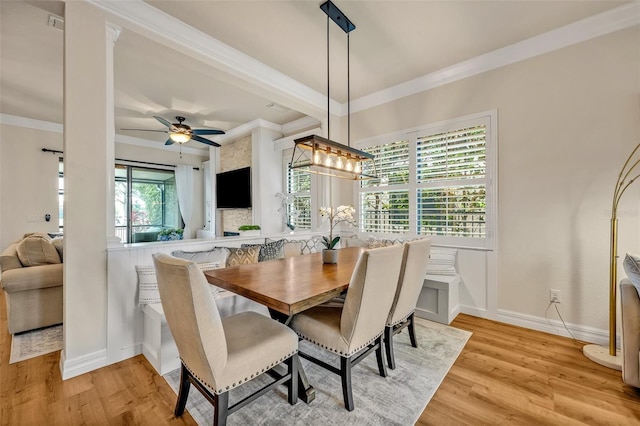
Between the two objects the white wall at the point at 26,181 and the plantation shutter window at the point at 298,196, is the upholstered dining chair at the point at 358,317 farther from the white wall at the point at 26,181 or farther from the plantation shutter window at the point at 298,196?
the white wall at the point at 26,181

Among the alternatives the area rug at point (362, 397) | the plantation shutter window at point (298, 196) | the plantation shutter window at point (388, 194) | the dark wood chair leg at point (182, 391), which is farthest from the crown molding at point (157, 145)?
the dark wood chair leg at point (182, 391)

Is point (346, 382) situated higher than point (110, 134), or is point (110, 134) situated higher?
point (110, 134)

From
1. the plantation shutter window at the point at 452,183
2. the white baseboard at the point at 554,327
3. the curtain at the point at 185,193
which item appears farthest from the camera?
the curtain at the point at 185,193

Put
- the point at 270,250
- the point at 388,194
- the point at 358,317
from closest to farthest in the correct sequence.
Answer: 1. the point at 358,317
2. the point at 270,250
3. the point at 388,194

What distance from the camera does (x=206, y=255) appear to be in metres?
2.53

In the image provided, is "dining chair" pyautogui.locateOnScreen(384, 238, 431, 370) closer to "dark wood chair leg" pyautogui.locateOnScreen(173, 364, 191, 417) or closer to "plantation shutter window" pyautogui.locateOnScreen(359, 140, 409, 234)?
"dark wood chair leg" pyautogui.locateOnScreen(173, 364, 191, 417)

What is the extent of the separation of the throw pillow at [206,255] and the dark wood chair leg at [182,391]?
108cm

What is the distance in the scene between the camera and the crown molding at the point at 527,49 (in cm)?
230

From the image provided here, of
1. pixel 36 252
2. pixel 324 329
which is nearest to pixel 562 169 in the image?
pixel 324 329

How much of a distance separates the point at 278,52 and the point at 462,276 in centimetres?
323

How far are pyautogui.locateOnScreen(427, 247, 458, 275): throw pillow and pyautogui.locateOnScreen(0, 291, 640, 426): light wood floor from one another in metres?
0.89

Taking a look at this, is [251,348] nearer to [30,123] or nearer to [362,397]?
[362,397]

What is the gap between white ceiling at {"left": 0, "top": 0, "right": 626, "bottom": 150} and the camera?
2.26 m

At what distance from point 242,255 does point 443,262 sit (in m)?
2.25
